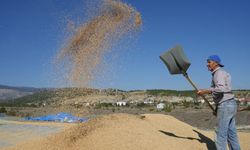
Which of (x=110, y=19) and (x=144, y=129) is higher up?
(x=110, y=19)

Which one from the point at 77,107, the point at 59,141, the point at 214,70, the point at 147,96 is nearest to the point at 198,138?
the point at 214,70

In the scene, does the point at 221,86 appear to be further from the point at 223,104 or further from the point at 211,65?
the point at 211,65

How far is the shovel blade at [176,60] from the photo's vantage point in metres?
6.42

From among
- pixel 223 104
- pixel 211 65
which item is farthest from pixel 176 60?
pixel 223 104

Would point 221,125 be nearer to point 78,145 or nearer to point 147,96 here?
point 78,145

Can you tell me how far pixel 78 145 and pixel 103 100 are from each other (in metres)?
46.7

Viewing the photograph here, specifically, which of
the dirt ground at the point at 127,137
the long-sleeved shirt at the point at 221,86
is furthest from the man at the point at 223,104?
the dirt ground at the point at 127,137

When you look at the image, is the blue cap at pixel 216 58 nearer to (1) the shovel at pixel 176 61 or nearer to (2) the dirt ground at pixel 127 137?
(1) the shovel at pixel 176 61

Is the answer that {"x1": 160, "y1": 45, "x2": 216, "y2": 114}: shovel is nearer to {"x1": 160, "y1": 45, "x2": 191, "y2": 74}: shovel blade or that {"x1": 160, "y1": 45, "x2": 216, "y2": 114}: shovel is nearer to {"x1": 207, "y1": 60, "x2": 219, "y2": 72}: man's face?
{"x1": 160, "y1": 45, "x2": 191, "y2": 74}: shovel blade

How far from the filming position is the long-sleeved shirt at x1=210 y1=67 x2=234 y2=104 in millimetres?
5715

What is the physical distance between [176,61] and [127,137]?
5.03 feet

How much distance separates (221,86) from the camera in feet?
18.7

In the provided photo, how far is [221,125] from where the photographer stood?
5762mm

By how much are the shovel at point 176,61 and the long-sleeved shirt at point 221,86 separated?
68 centimetres
